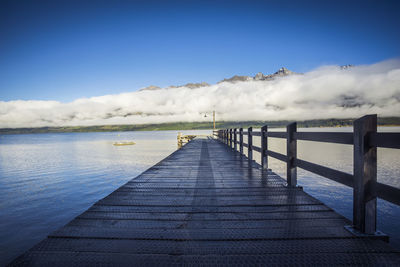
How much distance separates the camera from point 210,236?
→ 8.51 feet

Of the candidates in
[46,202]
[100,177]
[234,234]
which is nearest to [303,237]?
[234,234]

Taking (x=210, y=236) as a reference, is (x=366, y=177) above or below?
above

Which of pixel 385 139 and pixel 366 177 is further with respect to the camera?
pixel 366 177

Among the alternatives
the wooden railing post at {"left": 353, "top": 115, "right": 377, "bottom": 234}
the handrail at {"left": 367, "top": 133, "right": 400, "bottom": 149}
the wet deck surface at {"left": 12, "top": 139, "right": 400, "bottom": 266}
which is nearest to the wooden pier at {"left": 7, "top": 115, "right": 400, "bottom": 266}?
the wet deck surface at {"left": 12, "top": 139, "right": 400, "bottom": 266}

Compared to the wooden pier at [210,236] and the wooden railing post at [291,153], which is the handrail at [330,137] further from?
the wooden pier at [210,236]

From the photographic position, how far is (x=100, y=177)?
62.4ft

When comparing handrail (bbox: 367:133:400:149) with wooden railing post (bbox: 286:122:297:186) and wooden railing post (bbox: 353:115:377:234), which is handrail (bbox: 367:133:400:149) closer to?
wooden railing post (bbox: 353:115:377:234)

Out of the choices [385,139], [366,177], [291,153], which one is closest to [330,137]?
[366,177]

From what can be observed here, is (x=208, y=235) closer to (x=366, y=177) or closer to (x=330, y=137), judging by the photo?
(x=366, y=177)

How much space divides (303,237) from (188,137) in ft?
144

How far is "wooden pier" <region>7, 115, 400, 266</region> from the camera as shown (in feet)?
7.03

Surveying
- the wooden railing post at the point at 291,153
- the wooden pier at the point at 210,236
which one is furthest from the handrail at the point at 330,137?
the wooden pier at the point at 210,236

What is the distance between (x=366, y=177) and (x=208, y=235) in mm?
1933

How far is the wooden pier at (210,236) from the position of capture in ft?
7.03
